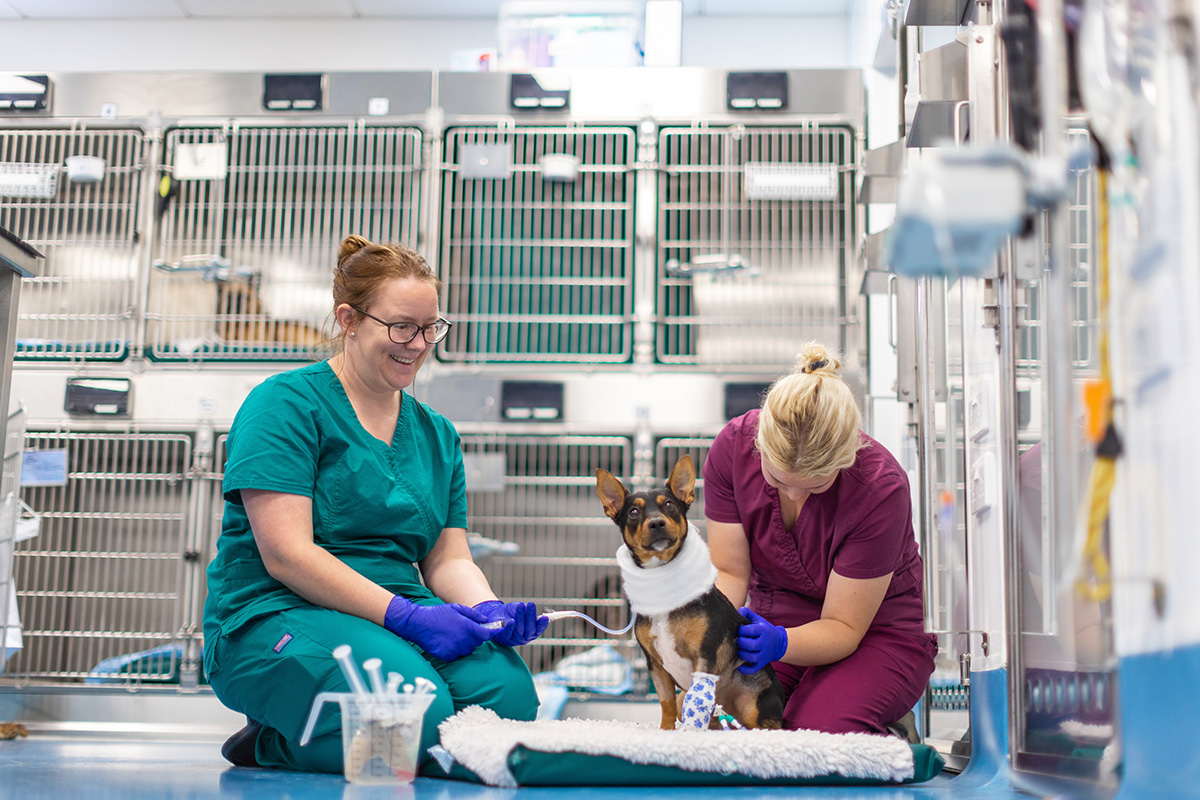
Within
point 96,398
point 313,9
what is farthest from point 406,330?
point 313,9

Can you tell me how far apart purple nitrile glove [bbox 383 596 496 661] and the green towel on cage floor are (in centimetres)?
21

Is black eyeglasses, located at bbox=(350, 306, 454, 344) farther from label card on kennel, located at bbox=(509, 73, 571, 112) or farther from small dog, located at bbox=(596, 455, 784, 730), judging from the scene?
label card on kennel, located at bbox=(509, 73, 571, 112)

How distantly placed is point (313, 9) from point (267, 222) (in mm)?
1458

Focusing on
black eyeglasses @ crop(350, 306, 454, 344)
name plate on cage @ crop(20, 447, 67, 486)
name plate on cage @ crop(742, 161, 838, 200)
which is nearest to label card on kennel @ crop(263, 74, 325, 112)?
name plate on cage @ crop(20, 447, 67, 486)

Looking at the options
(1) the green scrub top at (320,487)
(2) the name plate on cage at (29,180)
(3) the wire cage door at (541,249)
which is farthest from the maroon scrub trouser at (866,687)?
(2) the name plate on cage at (29,180)

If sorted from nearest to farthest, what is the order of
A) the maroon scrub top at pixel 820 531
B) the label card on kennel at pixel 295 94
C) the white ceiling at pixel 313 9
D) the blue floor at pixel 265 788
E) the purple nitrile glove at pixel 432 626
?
the blue floor at pixel 265 788 < the purple nitrile glove at pixel 432 626 < the maroon scrub top at pixel 820 531 < the label card on kennel at pixel 295 94 < the white ceiling at pixel 313 9

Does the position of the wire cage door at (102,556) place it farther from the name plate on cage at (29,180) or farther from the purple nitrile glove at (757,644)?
the purple nitrile glove at (757,644)

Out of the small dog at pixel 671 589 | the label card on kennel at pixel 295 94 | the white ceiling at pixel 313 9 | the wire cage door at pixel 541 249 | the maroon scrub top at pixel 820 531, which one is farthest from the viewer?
the white ceiling at pixel 313 9

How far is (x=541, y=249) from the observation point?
115 inches

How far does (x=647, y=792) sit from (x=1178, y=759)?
66 cm

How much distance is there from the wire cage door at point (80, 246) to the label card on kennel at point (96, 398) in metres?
0.09

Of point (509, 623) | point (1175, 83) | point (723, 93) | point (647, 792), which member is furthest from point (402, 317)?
point (723, 93)

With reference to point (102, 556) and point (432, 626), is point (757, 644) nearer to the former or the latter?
point (432, 626)

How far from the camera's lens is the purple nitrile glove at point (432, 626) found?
1658 millimetres
